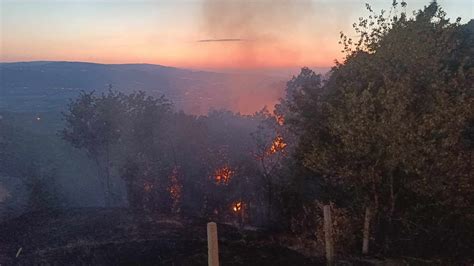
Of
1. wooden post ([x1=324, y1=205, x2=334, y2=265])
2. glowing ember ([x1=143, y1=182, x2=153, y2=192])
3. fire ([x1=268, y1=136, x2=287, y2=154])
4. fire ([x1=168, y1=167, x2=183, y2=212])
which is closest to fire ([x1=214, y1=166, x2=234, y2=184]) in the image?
fire ([x1=168, y1=167, x2=183, y2=212])

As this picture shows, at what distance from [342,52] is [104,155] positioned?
102 feet

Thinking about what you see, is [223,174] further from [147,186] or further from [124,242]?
[124,242]

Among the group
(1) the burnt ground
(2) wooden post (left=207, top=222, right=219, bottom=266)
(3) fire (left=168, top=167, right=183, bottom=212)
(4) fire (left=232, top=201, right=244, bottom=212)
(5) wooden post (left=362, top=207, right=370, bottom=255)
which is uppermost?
(2) wooden post (left=207, top=222, right=219, bottom=266)

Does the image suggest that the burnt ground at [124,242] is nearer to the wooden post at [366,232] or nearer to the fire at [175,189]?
the wooden post at [366,232]

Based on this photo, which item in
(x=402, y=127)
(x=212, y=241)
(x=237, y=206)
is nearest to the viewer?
(x=212, y=241)

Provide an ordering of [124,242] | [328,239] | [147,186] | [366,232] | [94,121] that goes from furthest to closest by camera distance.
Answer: [147,186], [94,121], [124,242], [366,232], [328,239]

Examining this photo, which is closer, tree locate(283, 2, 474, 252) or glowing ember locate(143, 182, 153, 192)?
tree locate(283, 2, 474, 252)

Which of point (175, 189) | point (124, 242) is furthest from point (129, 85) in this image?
point (124, 242)

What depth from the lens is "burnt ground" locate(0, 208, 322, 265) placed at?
49.8 ft

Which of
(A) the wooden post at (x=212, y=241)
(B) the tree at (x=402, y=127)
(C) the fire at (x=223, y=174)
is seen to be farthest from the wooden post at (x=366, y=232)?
(C) the fire at (x=223, y=174)

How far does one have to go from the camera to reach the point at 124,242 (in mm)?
18156

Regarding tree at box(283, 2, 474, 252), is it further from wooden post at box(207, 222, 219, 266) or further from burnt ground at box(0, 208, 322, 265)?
wooden post at box(207, 222, 219, 266)

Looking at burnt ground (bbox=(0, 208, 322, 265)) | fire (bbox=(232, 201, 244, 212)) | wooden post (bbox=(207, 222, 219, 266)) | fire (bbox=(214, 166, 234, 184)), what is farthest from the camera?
fire (bbox=(214, 166, 234, 184))

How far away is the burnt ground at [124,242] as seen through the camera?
1516 cm
